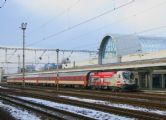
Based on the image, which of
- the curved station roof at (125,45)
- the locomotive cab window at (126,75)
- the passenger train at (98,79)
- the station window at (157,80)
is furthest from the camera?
the curved station roof at (125,45)

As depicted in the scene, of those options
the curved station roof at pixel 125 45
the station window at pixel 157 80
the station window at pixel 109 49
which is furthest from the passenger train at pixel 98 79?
the station window at pixel 109 49

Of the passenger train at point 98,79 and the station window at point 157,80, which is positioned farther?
the station window at point 157,80

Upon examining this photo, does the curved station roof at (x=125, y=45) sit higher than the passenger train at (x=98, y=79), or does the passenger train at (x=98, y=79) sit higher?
the curved station roof at (x=125, y=45)

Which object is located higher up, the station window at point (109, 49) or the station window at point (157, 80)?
the station window at point (109, 49)

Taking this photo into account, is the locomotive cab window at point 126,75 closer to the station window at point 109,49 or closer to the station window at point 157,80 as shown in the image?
the station window at point 157,80

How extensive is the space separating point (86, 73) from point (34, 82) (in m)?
35.0

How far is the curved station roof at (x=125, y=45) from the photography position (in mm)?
93188

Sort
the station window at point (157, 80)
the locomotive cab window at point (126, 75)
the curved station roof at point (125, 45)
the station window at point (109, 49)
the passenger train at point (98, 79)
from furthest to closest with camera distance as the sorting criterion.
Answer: the station window at point (109, 49) < the curved station roof at point (125, 45) < the station window at point (157, 80) < the locomotive cab window at point (126, 75) < the passenger train at point (98, 79)

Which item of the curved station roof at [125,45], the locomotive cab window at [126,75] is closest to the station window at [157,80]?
the locomotive cab window at [126,75]

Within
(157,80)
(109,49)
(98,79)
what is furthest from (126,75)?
(109,49)

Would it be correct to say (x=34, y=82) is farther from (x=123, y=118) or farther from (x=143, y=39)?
(x=123, y=118)

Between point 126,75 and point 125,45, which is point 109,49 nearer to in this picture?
point 125,45

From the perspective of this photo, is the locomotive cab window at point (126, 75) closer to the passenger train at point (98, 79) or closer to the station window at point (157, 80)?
the passenger train at point (98, 79)

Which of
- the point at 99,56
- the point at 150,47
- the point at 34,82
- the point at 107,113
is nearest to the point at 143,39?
the point at 150,47
